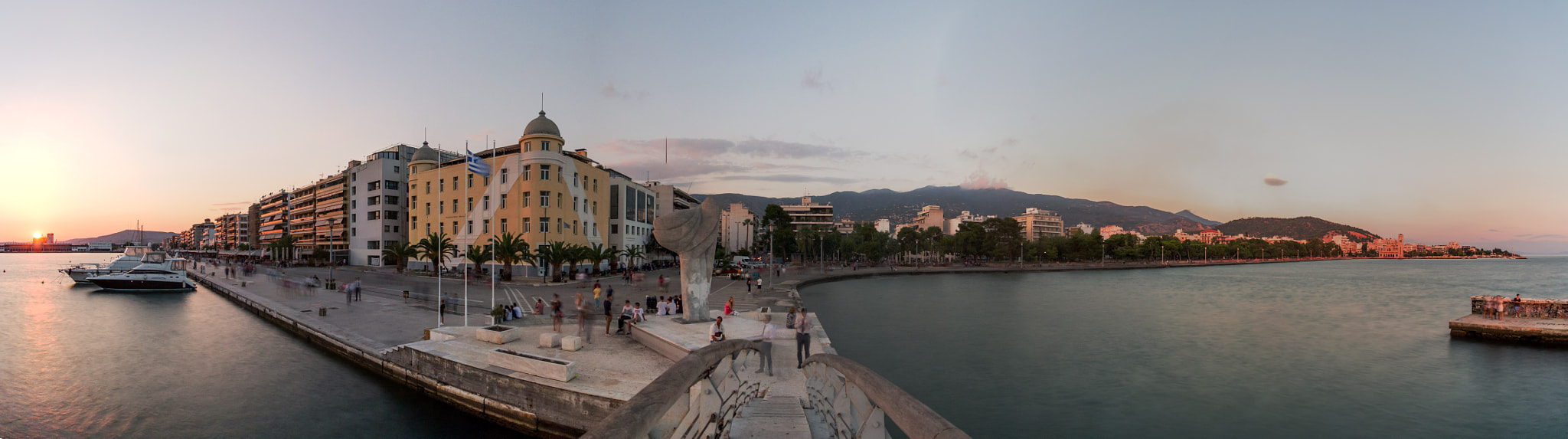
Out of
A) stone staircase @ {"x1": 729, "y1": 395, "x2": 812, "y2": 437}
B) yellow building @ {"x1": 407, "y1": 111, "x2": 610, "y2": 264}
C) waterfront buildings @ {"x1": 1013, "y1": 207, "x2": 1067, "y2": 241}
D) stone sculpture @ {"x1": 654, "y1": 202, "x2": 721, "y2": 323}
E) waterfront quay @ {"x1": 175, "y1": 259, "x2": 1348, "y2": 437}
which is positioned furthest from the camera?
waterfront buildings @ {"x1": 1013, "y1": 207, "x2": 1067, "y2": 241}

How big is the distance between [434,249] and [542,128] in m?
14.3

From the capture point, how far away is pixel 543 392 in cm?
1289

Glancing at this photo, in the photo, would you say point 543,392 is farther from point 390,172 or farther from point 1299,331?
point 390,172

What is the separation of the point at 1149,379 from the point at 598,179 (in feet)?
169

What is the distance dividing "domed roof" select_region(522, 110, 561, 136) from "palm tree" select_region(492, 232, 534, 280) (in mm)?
9722

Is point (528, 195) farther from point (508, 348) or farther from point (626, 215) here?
point (508, 348)

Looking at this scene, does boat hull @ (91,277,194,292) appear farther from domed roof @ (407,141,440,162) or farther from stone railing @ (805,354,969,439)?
stone railing @ (805,354,969,439)

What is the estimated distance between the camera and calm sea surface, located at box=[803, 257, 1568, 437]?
17.1 m

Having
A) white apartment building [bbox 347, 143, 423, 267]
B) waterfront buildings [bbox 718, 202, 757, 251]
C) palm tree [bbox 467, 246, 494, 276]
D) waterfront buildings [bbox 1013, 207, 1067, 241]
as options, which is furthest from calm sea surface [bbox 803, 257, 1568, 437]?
waterfront buildings [bbox 1013, 207, 1067, 241]

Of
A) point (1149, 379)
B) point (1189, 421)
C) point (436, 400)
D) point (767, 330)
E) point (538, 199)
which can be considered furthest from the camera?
point (538, 199)

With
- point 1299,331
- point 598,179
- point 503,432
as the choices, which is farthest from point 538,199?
point 1299,331

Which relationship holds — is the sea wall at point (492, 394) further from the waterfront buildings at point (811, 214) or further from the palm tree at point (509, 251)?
the waterfront buildings at point (811, 214)

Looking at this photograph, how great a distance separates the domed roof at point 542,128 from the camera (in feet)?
173

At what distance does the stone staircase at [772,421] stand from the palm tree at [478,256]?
150 ft
